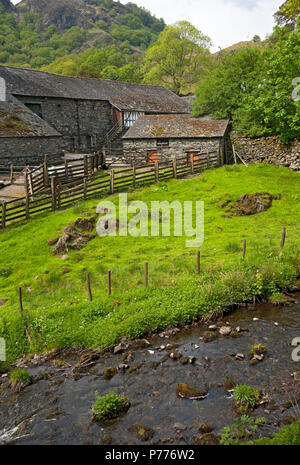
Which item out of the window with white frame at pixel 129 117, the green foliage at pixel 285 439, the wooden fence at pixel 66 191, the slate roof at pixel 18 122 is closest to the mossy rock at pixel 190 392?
the green foliage at pixel 285 439

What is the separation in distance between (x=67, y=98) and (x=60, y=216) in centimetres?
2673

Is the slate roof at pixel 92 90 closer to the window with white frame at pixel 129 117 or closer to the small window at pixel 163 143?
the window with white frame at pixel 129 117

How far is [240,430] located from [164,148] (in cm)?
2867

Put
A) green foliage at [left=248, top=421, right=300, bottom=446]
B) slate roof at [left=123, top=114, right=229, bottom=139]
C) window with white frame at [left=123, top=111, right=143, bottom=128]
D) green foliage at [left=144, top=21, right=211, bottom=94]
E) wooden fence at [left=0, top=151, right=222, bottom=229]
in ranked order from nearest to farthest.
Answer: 1. green foliage at [left=248, top=421, right=300, bottom=446]
2. wooden fence at [left=0, top=151, right=222, bottom=229]
3. slate roof at [left=123, top=114, right=229, bottom=139]
4. window with white frame at [left=123, top=111, right=143, bottom=128]
5. green foliage at [left=144, top=21, right=211, bottom=94]

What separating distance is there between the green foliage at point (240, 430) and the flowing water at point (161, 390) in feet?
0.71

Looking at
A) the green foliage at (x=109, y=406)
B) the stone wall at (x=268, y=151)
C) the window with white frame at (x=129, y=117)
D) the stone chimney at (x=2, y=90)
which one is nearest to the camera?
the green foliage at (x=109, y=406)

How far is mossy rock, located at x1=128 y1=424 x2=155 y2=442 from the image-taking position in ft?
24.0

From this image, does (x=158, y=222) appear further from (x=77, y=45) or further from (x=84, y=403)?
(x=77, y=45)

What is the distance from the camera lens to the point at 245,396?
26.5 feet

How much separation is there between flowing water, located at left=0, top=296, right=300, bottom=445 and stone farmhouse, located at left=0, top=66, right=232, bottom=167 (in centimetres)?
2330

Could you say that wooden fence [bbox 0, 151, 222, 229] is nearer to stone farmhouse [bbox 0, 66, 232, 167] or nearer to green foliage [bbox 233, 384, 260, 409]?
stone farmhouse [bbox 0, 66, 232, 167]

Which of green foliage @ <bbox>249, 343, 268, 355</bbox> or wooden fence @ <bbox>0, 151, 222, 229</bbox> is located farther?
wooden fence @ <bbox>0, 151, 222, 229</bbox>

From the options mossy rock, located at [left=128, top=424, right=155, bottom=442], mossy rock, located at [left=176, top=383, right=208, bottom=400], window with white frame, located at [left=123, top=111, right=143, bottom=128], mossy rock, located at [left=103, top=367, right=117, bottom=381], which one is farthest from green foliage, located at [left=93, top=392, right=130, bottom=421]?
window with white frame, located at [left=123, top=111, right=143, bottom=128]

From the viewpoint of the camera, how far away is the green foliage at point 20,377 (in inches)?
374
